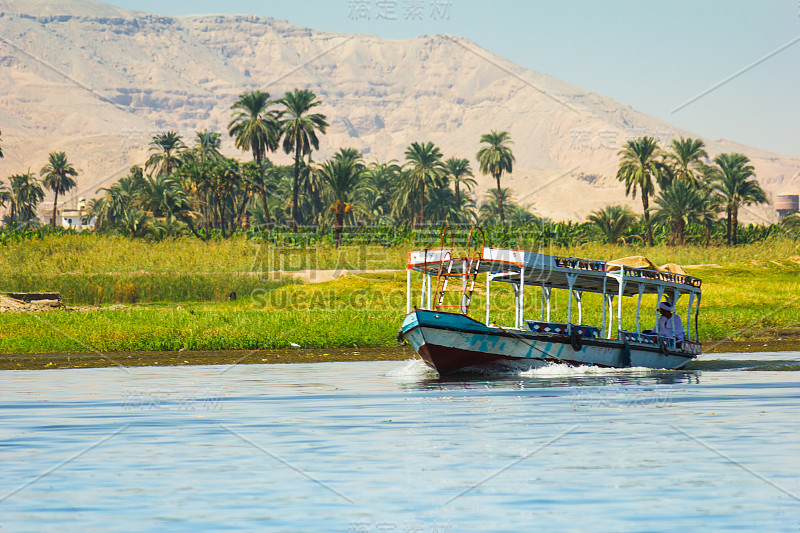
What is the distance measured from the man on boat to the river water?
4815 millimetres

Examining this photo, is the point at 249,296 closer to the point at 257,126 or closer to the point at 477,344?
the point at 477,344

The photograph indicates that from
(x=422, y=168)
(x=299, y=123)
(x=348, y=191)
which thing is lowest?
(x=348, y=191)

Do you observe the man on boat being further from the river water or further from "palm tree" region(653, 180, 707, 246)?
"palm tree" region(653, 180, 707, 246)

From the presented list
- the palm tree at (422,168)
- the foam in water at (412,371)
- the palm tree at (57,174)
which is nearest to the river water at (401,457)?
the foam in water at (412,371)

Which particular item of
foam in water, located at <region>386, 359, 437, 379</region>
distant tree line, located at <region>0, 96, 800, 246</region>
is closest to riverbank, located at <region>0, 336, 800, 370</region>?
foam in water, located at <region>386, 359, 437, 379</region>

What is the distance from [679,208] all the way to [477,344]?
62.8 meters

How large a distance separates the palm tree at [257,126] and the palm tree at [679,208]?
4068 centimetres

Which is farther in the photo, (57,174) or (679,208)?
(57,174)

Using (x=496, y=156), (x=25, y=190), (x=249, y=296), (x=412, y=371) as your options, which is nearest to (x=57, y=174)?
(x=25, y=190)

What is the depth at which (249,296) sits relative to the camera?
4656 cm

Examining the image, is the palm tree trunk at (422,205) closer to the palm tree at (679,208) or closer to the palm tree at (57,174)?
the palm tree at (679,208)

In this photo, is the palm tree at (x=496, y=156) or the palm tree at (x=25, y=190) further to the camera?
the palm tree at (x=25, y=190)

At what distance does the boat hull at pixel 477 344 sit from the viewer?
22734 mm

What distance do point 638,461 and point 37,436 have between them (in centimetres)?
883
